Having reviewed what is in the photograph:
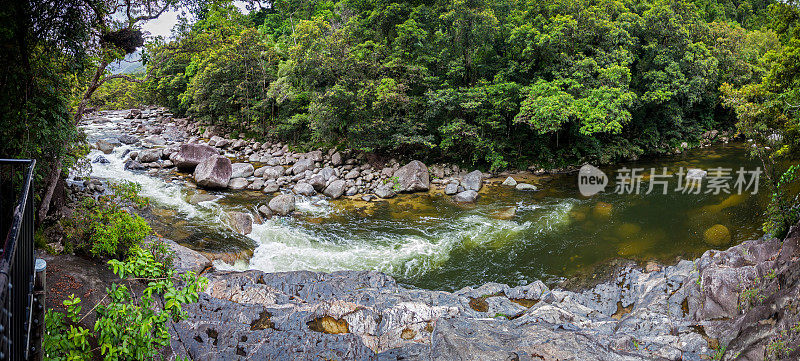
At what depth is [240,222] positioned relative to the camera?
Answer: 11.3 metres

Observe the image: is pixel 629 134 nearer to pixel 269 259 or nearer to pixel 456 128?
pixel 456 128

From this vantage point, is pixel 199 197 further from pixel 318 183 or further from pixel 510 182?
pixel 510 182

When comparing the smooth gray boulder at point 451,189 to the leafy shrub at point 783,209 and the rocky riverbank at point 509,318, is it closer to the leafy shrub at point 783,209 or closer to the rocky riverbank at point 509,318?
the rocky riverbank at point 509,318

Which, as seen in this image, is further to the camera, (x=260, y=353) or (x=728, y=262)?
(x=728, y=262)

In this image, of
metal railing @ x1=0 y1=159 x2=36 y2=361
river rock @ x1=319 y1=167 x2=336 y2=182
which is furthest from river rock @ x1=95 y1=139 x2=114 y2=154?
metal railing @ x1=0 y1=159 x2=36 y2=361

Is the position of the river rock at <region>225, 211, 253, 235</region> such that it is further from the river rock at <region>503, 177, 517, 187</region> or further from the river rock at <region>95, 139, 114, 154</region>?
the river rock at <region>95, 139, 114, 154</region>

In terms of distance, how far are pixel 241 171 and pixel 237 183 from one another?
51.4 inches

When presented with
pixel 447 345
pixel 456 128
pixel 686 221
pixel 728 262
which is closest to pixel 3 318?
pixel 447 345

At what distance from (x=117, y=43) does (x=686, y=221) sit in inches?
596

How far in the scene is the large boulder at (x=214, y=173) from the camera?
47.9ft

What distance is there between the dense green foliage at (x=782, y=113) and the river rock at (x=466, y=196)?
782 cm

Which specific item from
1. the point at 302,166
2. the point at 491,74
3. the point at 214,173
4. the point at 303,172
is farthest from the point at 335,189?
the point at 491,74

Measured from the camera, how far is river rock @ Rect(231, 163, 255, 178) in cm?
1605

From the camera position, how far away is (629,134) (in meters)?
21.2
